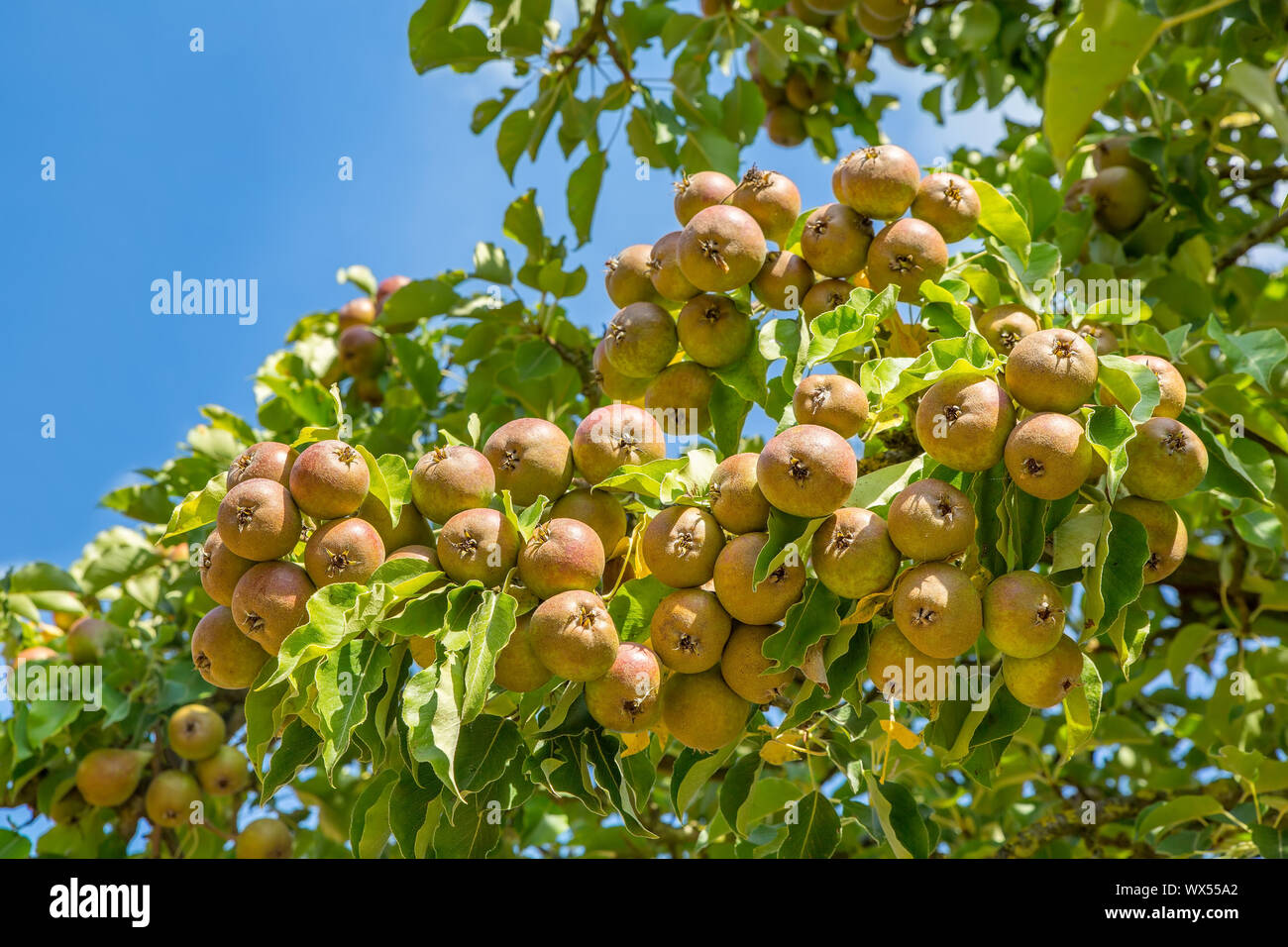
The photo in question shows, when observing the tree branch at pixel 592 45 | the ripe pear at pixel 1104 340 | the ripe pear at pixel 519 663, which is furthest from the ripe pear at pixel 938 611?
the tree branch at pixel 592 45

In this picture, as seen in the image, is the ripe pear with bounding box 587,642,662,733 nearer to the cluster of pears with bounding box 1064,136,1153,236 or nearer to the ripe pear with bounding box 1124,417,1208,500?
the ripe pear with bounding box 1124,417,1208,500

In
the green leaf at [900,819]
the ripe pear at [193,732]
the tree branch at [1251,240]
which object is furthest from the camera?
the ripe pear at [193,732]

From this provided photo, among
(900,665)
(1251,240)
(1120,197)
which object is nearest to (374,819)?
(900,665)

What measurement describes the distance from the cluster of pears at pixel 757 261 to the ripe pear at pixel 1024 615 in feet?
2.51

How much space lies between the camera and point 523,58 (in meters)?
4.25

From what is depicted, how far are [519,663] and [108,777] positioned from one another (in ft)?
8.27

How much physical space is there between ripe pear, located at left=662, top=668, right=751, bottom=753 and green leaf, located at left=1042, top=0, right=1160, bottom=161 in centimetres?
182

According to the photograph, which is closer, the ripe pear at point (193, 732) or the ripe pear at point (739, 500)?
the ripe pear at point (739, 500)

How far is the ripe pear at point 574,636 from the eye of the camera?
1962 millimetres

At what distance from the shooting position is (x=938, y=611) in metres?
1.92

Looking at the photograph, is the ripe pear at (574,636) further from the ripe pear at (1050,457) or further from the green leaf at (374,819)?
the ripe pear at (1050,457)

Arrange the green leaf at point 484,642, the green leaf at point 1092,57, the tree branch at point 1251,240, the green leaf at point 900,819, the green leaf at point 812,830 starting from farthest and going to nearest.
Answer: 1. the tree branch at point 1251,240
2. the green leaf at point 1092,57
3. the green leaf at point 812,830
4. the green leaf at point 900,819
5. the green leaf at point 484,642

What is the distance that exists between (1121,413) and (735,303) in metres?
0.89

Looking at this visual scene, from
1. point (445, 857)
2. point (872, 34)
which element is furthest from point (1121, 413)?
point (872, 34)
